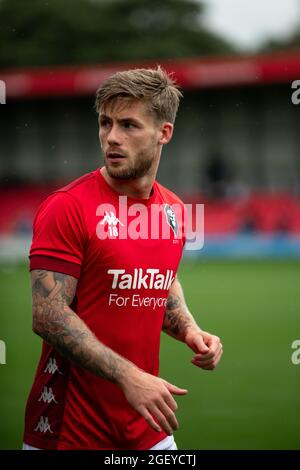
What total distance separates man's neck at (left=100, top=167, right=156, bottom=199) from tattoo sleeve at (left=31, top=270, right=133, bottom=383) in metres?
0.51

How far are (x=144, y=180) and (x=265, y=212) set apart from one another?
72.0 feet

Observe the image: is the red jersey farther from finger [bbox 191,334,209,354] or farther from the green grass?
the green grass

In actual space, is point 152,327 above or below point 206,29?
below

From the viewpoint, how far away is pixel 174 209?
160 inches

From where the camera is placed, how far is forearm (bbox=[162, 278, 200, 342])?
4039 mm

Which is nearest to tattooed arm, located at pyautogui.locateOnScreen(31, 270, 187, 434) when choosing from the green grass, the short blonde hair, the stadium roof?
the short blonde hair

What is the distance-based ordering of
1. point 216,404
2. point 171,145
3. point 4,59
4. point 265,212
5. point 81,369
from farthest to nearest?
point 4,59 < point 171,145 < point 265,212 < point 216,404 < point 81,369
